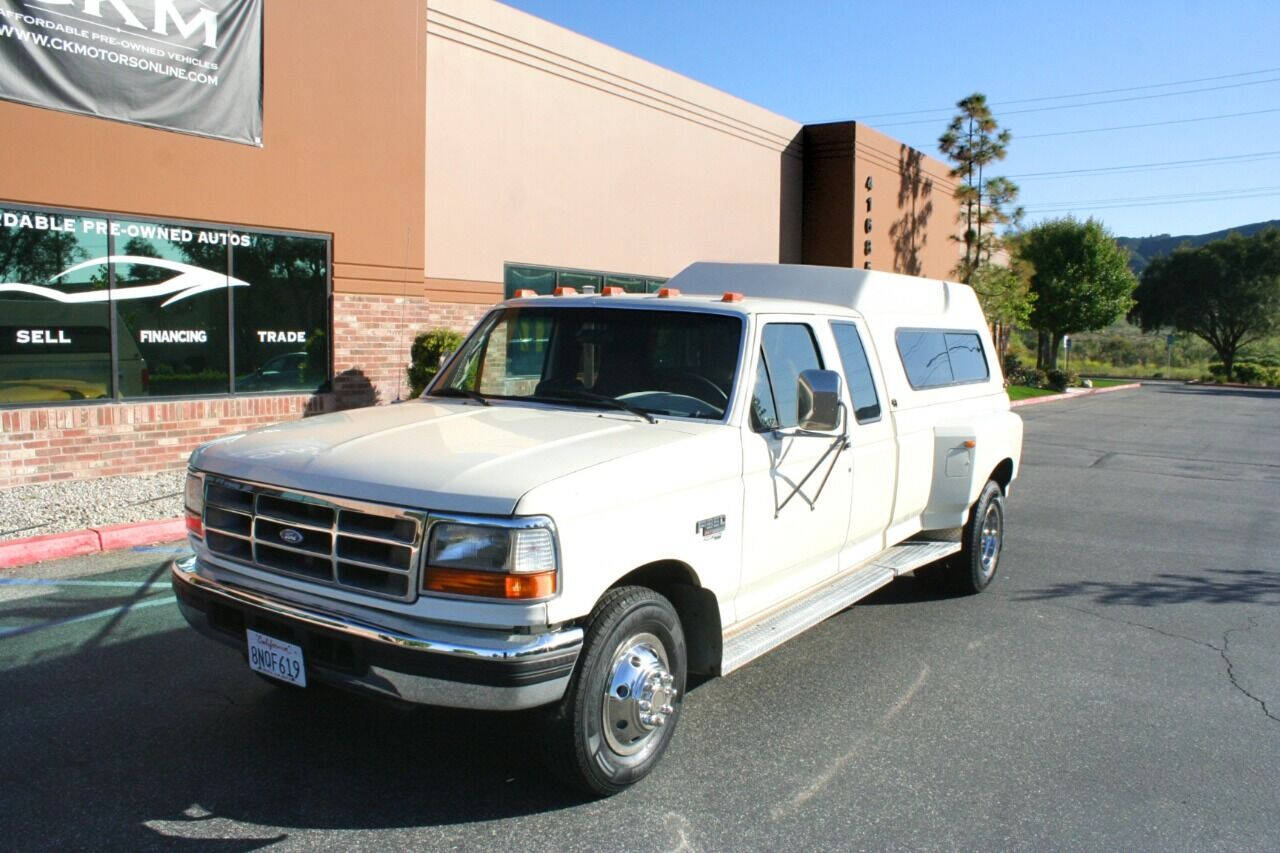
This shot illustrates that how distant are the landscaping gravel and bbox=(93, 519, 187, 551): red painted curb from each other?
0.72ft

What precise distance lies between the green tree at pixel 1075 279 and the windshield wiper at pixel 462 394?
38098 millimetres

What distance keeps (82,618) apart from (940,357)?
221 inches

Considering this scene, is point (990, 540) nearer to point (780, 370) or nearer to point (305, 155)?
point (780, 370)

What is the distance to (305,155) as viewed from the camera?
1175 centimetres

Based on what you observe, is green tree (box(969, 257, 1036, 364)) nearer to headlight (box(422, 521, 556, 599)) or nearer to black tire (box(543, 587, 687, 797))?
black tire (box(543, 587, 687, 797))

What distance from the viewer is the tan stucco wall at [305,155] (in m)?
9.73

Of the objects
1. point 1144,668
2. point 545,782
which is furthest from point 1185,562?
point 545,782

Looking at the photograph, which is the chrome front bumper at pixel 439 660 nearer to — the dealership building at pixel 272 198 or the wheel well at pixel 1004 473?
the wheel well at pixel 1004 473

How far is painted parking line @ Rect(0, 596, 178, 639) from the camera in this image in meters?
5.77

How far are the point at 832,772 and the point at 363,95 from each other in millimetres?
10492

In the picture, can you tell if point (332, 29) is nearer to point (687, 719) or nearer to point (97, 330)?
point (97, 330)

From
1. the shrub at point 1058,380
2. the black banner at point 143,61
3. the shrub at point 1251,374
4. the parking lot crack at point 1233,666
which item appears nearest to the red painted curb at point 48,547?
the black banner at point 143,61

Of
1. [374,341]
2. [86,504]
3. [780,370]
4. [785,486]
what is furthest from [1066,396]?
[785,486]

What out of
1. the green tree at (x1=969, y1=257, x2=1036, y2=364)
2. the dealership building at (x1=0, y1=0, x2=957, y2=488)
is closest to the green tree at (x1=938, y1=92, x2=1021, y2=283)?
the green tree at (x1=969, y1=257, x2=1036, y2=364)
